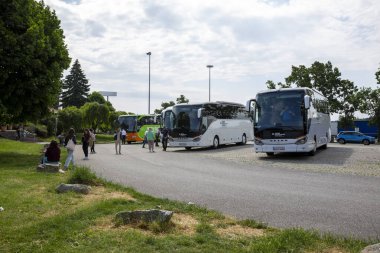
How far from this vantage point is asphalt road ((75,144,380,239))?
7.45 meters

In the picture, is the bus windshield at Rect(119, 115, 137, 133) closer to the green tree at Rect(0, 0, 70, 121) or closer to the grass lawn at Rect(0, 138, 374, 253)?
the green tree at Rect(0, 0, 70, 121)

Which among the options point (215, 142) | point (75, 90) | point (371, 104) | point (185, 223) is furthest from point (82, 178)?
point (75, 90)

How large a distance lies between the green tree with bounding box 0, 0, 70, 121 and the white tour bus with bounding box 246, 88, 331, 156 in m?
10.4

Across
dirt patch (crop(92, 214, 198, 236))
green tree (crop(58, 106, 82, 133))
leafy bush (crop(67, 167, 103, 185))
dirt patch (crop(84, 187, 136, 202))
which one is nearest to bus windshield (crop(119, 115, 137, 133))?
green tree (crop(58, 106, 82, 133))

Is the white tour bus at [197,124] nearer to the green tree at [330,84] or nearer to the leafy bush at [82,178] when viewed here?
the leafy bush at [82,178]

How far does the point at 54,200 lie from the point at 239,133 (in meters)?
27.4

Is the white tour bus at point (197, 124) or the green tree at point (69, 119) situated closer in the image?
the white tour bus at point (197, 124)

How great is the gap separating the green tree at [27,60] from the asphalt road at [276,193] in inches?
277

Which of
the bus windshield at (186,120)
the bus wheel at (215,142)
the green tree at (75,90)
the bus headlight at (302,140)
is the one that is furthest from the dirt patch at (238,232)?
the green tree at (75,90)

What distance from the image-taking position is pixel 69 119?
6438 cm

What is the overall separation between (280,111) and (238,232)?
48.5 feet

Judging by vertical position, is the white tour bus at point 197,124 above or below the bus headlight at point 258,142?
above

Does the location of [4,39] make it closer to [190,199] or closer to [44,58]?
[44,58]

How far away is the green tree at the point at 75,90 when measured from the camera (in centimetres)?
9362
